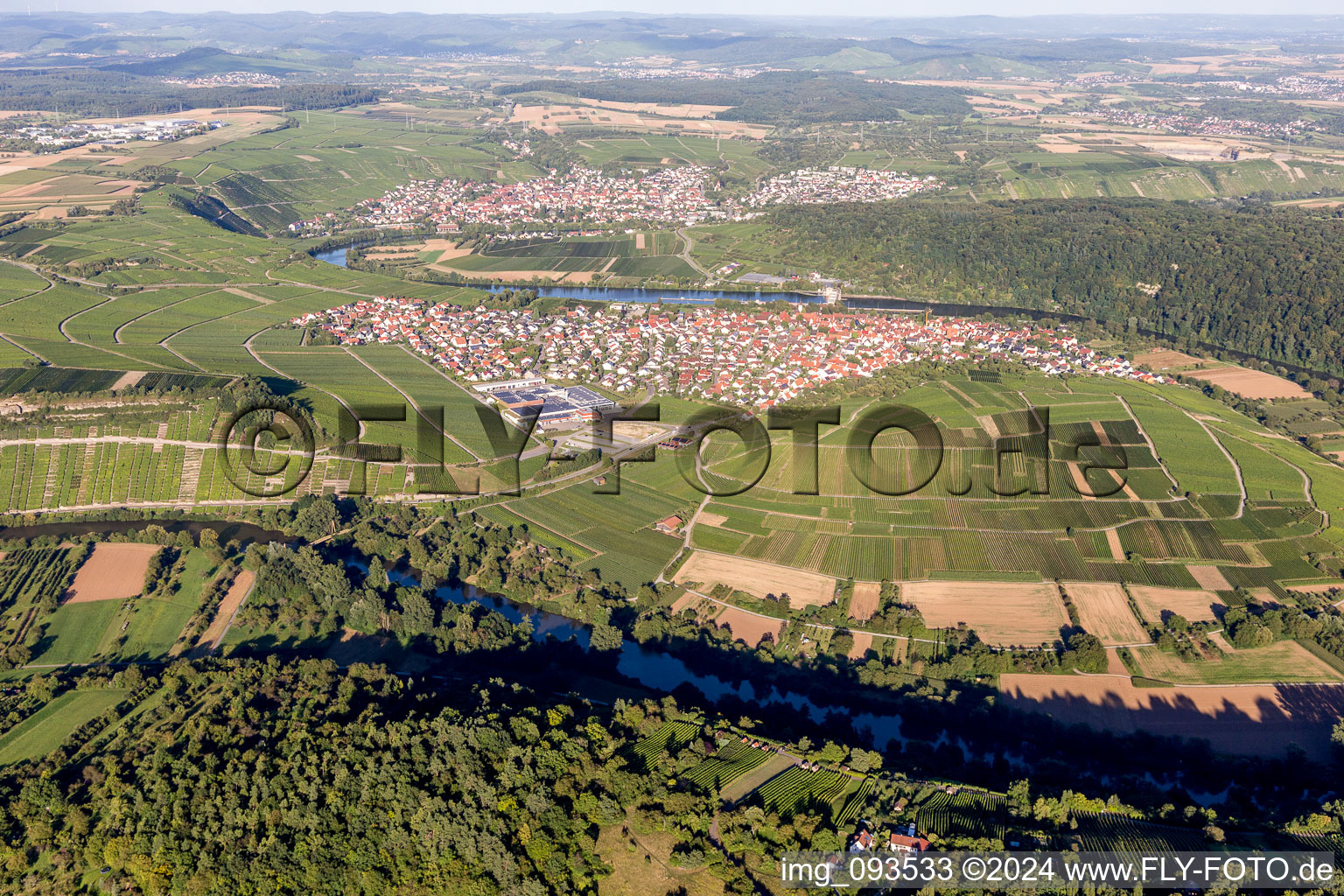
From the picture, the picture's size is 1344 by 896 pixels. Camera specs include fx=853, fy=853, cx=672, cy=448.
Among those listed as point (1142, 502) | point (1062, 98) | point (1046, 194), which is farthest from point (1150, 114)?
point (1142, 502)

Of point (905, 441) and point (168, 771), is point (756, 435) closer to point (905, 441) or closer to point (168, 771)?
point (905, 441)

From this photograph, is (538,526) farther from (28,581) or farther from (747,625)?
(28,581)

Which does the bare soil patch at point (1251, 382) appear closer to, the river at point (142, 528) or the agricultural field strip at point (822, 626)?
the agricultural field strip at point (822, 626)

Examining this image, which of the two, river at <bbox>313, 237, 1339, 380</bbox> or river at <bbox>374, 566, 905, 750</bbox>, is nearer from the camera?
river at <bbox>374, 566, 905, 750</bbox>

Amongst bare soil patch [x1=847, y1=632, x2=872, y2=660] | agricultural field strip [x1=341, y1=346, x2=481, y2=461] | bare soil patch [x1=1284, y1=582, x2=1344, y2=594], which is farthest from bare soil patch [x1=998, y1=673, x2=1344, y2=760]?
agricultural field strip [x1=341, y1=346, x2=481, y2=461]

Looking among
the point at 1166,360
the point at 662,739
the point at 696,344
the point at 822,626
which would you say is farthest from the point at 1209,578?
the point at 696,344

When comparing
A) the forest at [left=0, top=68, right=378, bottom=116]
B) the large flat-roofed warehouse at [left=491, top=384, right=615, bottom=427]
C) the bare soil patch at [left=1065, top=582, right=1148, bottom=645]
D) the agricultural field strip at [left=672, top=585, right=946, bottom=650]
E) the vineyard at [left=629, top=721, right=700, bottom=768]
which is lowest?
the agricultural field strip at [left=672, top=585, right=946, bottom=650]

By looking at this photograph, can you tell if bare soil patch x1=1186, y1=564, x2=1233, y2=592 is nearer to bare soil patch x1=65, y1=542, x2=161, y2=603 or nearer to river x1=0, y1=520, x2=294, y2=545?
river x1=0, y1=520, x2=294, y2=545
